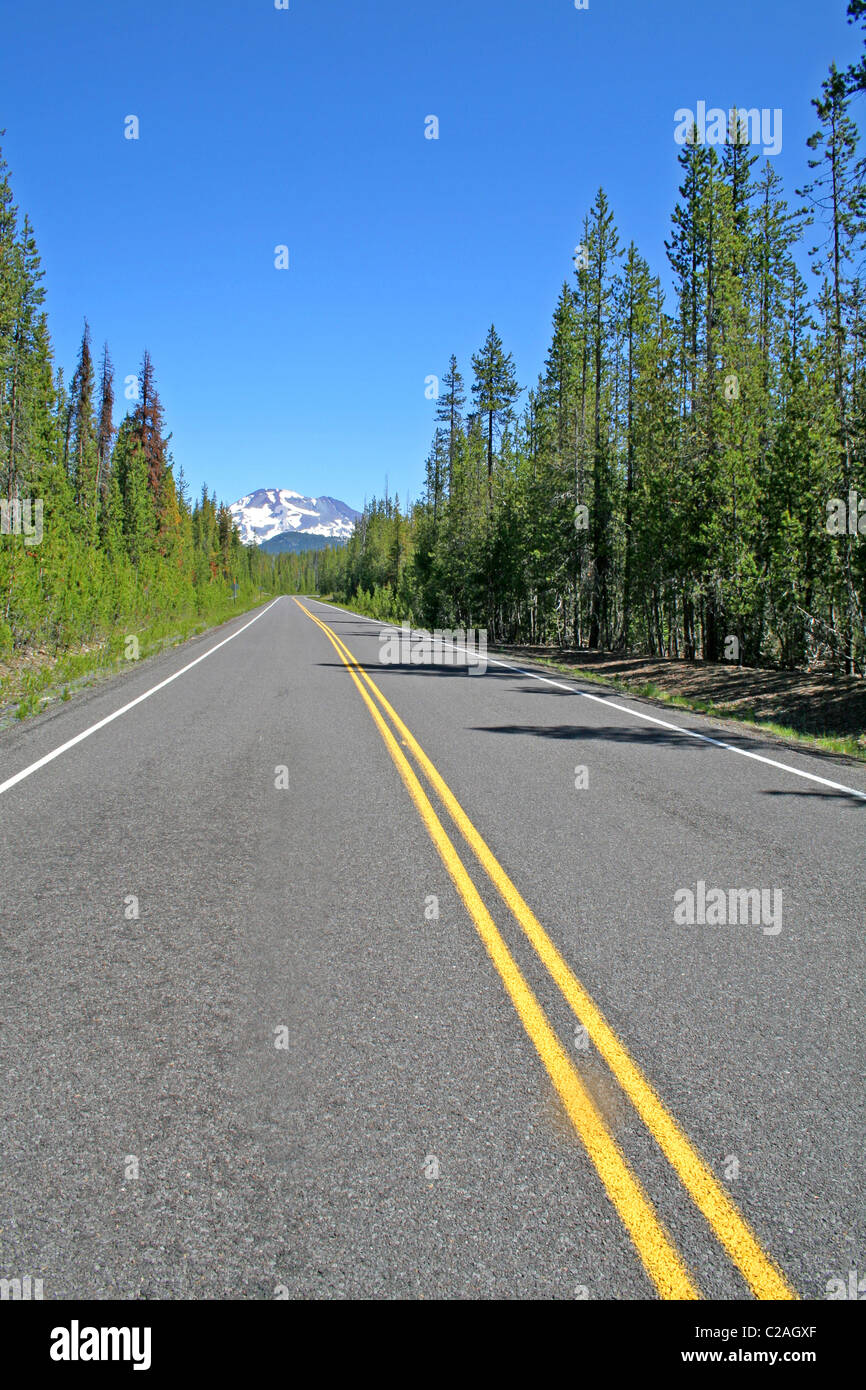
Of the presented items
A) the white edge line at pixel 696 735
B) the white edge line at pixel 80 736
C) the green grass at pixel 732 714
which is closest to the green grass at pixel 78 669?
the white edge line at pixel 80 736

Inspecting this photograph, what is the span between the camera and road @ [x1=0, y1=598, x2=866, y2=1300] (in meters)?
2.48

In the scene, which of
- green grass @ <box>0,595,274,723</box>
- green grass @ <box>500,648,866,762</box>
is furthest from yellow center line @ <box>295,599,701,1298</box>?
green grass @ <box>0,595,274,723</box>

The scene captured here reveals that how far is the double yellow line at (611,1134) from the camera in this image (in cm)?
242

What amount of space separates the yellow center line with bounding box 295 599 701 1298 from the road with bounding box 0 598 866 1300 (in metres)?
0.01

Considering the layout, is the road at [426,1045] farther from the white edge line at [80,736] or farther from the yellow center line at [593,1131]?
the white edge line at [80,736]

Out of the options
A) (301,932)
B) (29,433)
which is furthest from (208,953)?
(29,433)

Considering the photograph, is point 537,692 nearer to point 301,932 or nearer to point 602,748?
point 602,748

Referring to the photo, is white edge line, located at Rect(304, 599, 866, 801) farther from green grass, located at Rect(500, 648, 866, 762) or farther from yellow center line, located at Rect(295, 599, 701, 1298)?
yellow center line, located at Rect(295, 599, 701, 1298)

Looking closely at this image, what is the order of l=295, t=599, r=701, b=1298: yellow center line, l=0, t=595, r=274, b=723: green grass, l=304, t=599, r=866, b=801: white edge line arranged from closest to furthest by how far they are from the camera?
l=295, t=599, r=701, b=1298: yellow center line → l=304, t=599, r=866, b=801: white edge line → l=0, t=595, r=274, b=723: green grass

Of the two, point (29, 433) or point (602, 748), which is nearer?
point (602, 748)

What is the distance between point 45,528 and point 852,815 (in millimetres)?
17984

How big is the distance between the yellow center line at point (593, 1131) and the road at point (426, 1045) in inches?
0.5

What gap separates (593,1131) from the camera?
2.99 m
